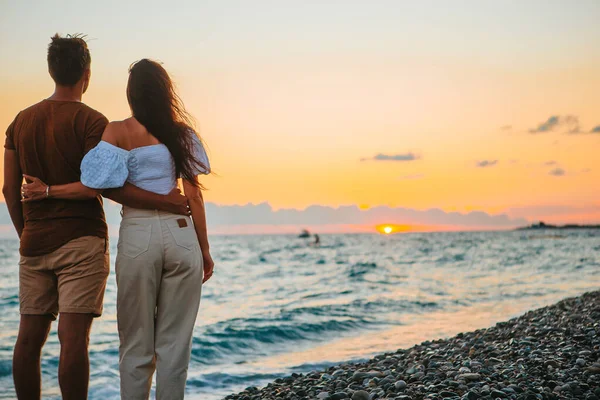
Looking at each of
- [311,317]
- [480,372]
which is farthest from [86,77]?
[311,317]

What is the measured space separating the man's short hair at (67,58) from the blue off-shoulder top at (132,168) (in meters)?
0.55

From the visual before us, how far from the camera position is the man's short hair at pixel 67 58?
11.9ft

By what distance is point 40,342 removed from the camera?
3.80 m

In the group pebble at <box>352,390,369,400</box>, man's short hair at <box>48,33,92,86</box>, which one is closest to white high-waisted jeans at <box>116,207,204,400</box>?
man's short hair at <box>48,33,92,86</box>

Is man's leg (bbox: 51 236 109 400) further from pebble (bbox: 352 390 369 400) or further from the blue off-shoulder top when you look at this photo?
pebble (bbox: 352 390 369 400)

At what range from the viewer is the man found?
3.62m

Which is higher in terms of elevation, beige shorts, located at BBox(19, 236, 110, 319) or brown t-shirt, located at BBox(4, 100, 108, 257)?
brown t-shirt, located at BBox(4, 100, 108, 257)

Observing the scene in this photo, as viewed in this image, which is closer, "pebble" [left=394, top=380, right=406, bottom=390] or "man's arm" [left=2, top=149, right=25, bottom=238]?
"man's arm" [left=2, top=149, right=25, bottom=238]

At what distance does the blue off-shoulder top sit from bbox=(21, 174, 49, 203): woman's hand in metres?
0.26

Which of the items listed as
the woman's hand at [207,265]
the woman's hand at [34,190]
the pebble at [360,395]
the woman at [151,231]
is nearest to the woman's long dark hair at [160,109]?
the woman at [151,231]

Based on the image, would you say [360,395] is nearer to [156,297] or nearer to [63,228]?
[156,297]

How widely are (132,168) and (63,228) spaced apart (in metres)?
0.56

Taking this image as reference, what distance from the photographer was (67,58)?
12.0ft

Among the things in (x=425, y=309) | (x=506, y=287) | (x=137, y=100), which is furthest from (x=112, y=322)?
(x=506, y=287)
